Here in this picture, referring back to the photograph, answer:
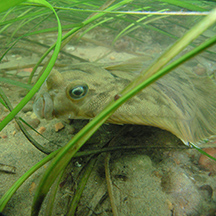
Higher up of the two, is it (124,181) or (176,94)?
(176,94)

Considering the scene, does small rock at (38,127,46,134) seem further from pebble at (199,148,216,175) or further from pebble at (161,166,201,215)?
pebble at (199,148,216,175)

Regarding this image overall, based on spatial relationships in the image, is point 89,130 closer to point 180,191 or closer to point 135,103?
point 135,103

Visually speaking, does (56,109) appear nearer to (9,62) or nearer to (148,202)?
(148,202)

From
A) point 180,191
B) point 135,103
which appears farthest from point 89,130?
point 180,191

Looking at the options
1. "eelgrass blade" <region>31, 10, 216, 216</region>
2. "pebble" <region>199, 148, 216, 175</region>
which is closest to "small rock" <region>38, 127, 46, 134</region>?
"eelgrass blade" <region>31, 10, 216, 216</region>

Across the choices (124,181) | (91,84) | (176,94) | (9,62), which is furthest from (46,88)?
(9,62)

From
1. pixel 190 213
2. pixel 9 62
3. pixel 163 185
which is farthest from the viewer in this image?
pixel 9 62

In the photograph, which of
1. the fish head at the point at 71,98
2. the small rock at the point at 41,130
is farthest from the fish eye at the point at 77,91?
the small rock at the point at 41,130

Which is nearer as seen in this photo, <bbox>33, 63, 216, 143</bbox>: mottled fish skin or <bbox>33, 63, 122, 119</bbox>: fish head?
<bbox>33, 63, 216, 143</bbox>: mottled fish skin
